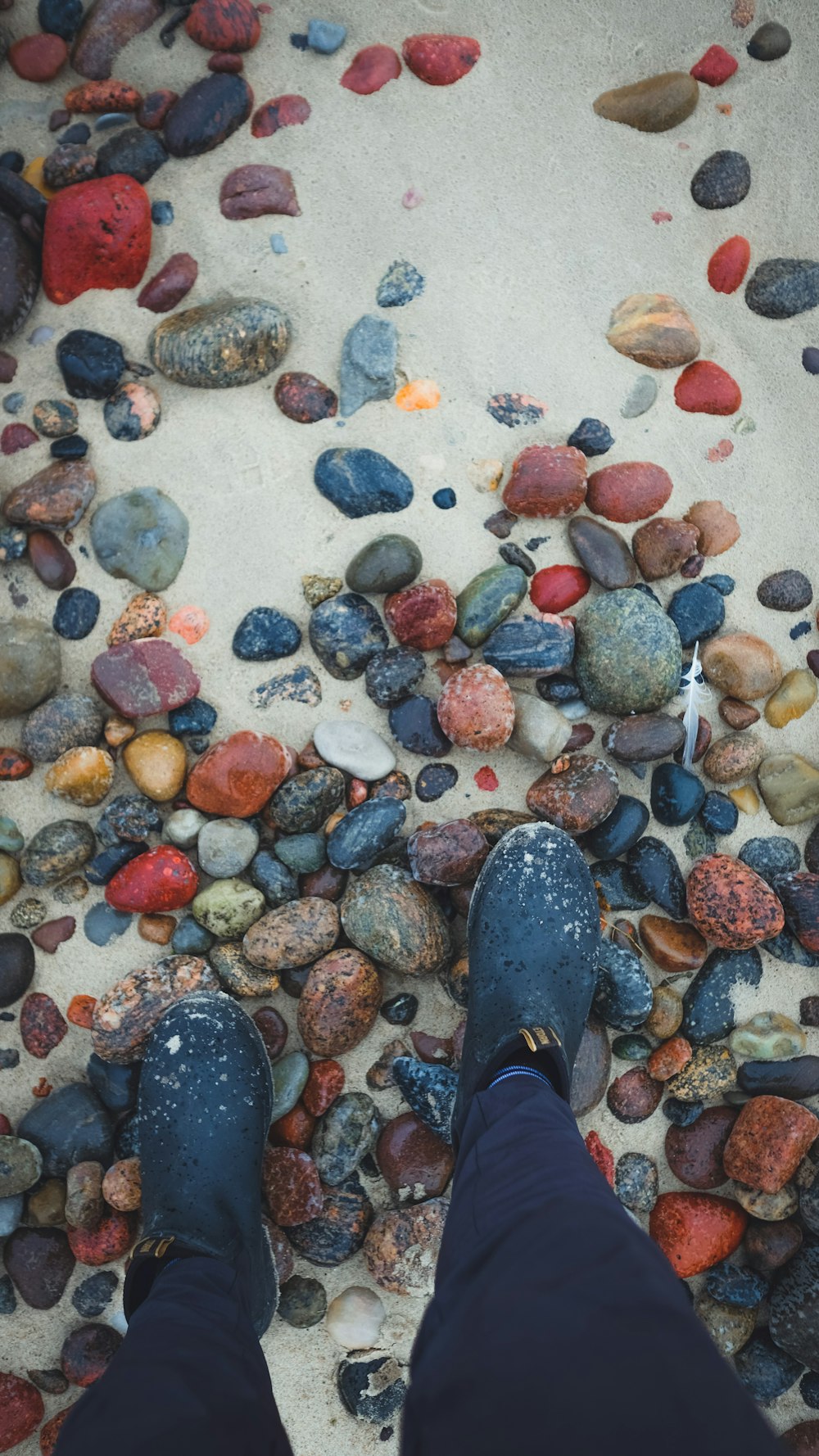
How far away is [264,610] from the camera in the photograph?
5.82 feet

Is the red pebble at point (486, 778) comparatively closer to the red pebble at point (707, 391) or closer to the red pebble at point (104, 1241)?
the red pebble at point (707, 391)

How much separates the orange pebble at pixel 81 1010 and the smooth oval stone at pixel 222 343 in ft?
4.17

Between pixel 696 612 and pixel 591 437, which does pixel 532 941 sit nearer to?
pixel 696 612

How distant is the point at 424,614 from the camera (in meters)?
1.73

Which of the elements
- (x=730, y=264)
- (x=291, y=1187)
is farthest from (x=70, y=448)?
(x=291, y=1187)

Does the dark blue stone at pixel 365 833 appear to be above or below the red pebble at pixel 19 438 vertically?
below

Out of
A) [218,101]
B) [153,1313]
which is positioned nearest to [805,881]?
[153,1313]

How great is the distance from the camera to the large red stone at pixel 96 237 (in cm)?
177

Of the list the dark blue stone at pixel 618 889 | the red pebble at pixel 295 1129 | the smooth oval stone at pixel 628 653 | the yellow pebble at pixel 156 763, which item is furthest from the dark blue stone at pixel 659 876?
the yellow pebble at pixel 156 763

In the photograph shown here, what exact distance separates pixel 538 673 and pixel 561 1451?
1274 millimetres

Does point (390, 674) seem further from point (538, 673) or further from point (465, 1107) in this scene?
point (465, 1107)

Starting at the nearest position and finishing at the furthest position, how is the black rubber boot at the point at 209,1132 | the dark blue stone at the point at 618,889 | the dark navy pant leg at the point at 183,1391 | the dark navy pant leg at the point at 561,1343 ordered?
the dark navy pant leg at the point at 561,1343 < the dark navy pant leg at the point at 183,1391 < the black rubber boot at the point at 209,1132 < the dark blue stone at the point at 618,889

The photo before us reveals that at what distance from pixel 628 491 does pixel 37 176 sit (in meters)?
1.42

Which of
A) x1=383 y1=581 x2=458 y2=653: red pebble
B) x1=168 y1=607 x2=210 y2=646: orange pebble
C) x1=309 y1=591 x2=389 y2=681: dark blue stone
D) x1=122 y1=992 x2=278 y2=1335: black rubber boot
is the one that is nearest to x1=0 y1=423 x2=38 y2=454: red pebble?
x1=168 y1=607 x2=210 y2=646: orange pebble
